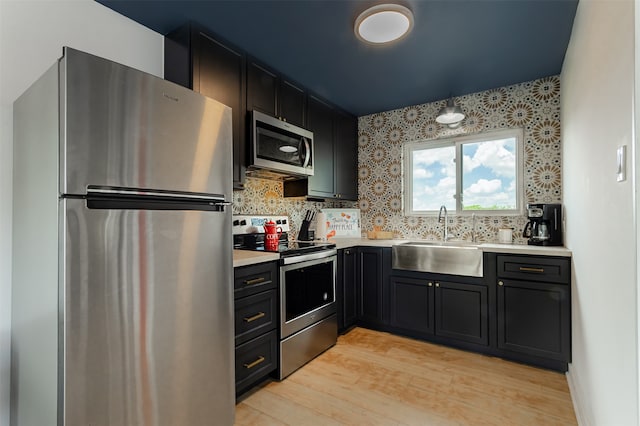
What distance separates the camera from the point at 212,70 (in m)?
2.06

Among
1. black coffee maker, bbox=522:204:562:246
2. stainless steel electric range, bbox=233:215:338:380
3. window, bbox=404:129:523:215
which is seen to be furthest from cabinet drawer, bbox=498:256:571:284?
stainless steel electric range, bbox=233:215:338:380

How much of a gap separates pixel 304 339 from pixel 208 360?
971 millimetres

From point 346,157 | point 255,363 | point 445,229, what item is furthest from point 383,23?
point 255,363

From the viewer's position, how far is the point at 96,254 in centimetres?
115

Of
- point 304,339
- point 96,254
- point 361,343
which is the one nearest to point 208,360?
point 96,254

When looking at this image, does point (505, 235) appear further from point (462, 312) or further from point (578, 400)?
point (578, 400)

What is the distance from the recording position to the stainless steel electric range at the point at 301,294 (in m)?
2.20

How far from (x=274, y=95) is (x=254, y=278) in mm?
1472

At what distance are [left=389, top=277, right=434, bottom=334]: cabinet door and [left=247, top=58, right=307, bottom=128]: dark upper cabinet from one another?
171cm

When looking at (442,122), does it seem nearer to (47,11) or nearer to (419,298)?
(419,298)

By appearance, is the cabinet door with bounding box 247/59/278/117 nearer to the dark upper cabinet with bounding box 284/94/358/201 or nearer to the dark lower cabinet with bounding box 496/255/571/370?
the dark upper cabinet with bounding box 284/94/358/201

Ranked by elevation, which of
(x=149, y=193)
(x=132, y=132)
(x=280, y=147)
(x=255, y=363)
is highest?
(x=280, y=147)

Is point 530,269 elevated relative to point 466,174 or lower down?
lower down

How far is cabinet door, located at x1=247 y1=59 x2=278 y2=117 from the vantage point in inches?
92.6
